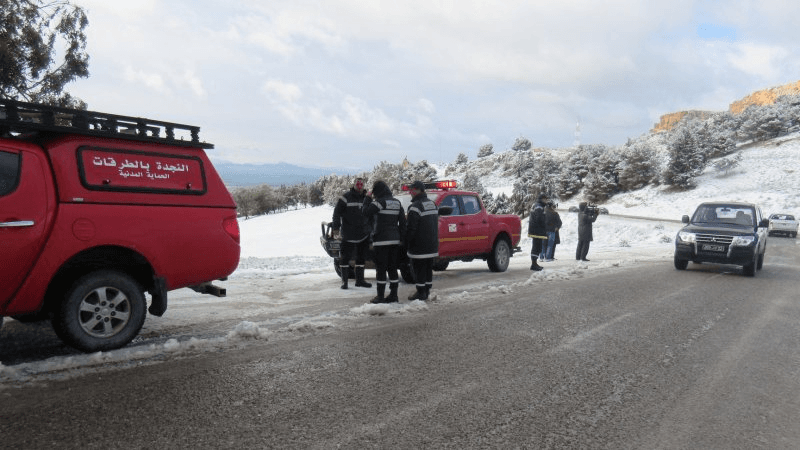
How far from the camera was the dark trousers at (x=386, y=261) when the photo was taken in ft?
26.0

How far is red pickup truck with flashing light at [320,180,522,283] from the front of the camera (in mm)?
11227

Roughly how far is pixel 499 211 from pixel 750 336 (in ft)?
142

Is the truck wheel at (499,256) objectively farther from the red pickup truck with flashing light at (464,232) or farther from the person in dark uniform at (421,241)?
the person in dark uniform at (421,241)

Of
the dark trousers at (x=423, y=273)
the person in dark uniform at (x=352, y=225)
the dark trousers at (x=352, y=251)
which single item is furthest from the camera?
the dark trousers at (x=352, y=251)

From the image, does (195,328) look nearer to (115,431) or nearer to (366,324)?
(366,324)

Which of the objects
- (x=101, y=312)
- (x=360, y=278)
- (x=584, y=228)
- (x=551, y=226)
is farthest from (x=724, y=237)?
(x=101, y=312)

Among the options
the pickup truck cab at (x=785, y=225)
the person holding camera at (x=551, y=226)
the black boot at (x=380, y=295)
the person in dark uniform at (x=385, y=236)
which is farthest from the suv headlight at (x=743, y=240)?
the pickup truck cab at (x=785, y=225)

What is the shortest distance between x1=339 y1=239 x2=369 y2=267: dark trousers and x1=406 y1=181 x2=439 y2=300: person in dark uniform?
1.69 metres

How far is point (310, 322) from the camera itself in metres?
6.22

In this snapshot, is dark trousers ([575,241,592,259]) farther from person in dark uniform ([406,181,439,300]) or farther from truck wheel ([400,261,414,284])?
person in dark uniform ([406,181,439,300])

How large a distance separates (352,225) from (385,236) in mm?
1715

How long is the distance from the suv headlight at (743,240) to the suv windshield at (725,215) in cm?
99

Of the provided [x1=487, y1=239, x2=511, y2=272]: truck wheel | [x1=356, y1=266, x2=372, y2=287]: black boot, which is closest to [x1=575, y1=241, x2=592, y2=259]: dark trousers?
[x1=487, y1=239, x2=511, y2=272]: truck wheel

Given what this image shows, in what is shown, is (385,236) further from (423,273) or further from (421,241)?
(423,273)
